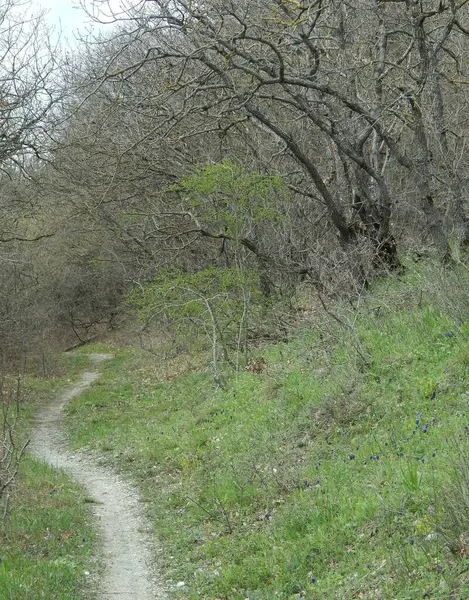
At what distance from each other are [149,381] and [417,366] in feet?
46.5

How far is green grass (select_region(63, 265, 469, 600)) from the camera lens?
556 cm

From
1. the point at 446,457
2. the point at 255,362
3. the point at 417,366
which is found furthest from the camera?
the point at 255,362

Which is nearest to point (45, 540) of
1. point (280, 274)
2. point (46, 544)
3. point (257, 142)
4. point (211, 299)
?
point (46, 544)

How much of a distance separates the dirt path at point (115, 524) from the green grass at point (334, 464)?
0.27m

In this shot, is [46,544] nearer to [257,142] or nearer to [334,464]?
[334,464]

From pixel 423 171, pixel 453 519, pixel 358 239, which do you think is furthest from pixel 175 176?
pixel 453 519

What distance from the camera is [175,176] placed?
22359 millimetres

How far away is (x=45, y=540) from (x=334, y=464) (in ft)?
10.4

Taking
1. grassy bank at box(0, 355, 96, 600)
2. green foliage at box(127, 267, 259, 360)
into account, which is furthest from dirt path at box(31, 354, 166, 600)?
green foliage at box(127, 267, 259, 360)

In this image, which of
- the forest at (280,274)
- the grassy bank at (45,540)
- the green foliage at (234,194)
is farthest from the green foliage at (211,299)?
the grassy bank at (45,540)

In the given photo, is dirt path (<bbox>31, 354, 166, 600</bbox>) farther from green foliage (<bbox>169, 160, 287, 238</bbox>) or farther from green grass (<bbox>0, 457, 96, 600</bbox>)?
green foliage (<bbox>169, 160, 287, 238</bbox>)

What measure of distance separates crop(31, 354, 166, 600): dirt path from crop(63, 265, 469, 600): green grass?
0.87 feet

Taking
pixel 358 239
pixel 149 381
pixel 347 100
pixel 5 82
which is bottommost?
pixel 149 381

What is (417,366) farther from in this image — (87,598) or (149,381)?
(149,381)
